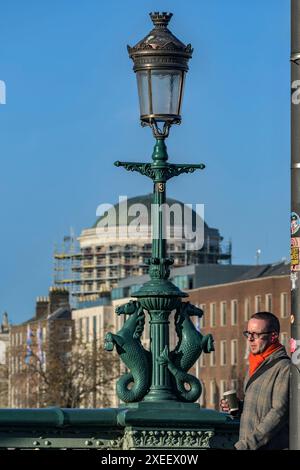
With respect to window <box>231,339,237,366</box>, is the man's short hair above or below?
below

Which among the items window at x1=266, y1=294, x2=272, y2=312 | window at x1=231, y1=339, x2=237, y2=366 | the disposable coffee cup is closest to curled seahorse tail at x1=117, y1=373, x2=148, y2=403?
the disposable coffee cup

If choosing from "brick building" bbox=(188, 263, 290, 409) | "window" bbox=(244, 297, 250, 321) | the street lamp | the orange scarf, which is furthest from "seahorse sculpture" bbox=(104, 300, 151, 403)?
"window" bbox=(244, 297, 250, 321)

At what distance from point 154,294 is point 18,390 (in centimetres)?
14734

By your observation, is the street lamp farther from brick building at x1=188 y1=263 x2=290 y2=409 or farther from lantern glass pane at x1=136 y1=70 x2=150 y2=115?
brick building at x1=188 y1=263 x2=290 y2=409

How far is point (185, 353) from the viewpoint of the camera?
68.6ft

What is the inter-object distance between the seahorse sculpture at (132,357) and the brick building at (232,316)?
106169 mm

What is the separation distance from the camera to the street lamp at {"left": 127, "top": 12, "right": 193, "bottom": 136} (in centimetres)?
2177

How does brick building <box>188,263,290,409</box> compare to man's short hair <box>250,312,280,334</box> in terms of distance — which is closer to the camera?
man's short hair <box>250,312,280,334</box>

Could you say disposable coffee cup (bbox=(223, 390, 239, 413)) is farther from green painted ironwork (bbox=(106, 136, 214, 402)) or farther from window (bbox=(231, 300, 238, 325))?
window (bbox=(231, 300, 238, 325))

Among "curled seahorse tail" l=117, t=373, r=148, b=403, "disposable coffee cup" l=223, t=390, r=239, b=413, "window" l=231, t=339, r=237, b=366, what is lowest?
"disposable coffee cup" l=223, t=390, r=239, b=413

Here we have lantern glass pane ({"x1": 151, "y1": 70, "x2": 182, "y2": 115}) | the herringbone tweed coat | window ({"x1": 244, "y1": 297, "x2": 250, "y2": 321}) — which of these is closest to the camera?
the herringbone tweed coat

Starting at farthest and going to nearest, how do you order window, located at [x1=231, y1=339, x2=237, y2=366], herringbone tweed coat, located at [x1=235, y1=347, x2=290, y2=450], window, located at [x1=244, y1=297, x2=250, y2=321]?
window, located at [x1=231, y1=339, x2=237, y2=366] < window, located at [x1=244, y1=297, x2=250, y2=321] < herringbone tweed coat, located at [x1=235, y1=347, x2=290, y2=450]

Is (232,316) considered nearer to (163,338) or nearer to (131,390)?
(163,338)

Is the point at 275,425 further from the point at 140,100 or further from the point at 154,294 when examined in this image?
the point at 140,100
